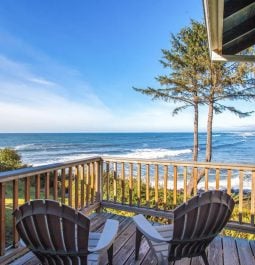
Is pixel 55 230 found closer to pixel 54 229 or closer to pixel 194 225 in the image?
pixel 54 229

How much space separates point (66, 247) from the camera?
6.16 ft

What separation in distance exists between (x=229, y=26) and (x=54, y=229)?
2.70 metres

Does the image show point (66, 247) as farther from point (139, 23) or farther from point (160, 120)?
point (160, 120)

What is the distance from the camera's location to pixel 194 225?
2.11 m

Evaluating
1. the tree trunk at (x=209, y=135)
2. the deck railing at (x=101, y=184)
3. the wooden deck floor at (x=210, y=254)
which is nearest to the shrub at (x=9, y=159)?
the deck railing at (x=101, y=184)

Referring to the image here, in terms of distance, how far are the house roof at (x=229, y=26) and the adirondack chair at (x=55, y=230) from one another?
1.82 m

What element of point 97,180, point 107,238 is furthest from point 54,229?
point 97,180

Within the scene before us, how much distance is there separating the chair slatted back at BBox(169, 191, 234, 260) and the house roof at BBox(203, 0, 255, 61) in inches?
58.2

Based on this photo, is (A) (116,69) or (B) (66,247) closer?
(B) (66,247)

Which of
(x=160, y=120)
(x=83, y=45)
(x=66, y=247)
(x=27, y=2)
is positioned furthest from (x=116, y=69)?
(x=66, y=247)

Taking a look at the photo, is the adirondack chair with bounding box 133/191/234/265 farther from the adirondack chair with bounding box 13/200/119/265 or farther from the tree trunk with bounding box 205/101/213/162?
the tree trunk with bounding box 205/101/213/162

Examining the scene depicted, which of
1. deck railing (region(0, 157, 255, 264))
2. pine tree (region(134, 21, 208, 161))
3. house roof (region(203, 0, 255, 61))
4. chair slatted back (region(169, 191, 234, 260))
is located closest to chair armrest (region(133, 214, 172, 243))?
chair slatted back (region(169, 191, 234, 260))

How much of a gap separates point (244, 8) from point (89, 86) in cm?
2638

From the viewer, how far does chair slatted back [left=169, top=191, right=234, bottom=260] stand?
2.06m
